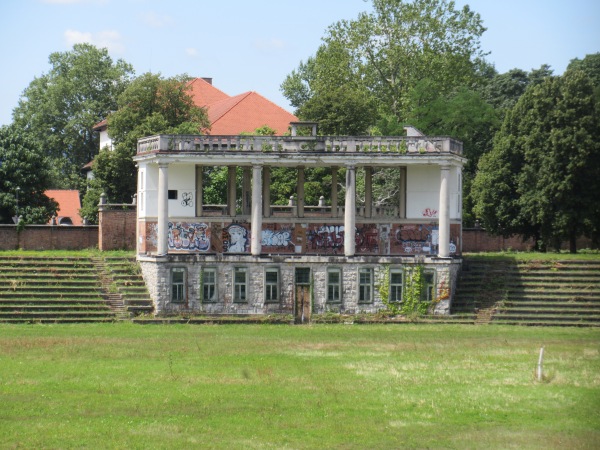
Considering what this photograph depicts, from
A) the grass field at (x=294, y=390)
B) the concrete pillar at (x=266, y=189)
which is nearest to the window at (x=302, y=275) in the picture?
the concrete pillar at (x=266, y=189)

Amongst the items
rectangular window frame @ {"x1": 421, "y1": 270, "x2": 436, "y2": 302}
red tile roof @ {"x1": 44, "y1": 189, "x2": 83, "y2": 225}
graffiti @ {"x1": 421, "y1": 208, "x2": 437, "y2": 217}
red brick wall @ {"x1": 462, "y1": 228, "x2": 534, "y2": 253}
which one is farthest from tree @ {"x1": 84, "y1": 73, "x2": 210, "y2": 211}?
rectangular window frame @ {"x1": 421, "y1": 270, "x2": 436, "y2": 302}

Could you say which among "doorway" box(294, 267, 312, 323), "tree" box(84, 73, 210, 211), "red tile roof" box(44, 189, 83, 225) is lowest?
"doorway" box(294, 267, 312, 323)

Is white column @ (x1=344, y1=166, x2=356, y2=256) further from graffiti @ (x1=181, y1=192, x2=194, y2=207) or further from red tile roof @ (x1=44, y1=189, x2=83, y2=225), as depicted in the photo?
red tile roof @ (x1=44, y1=189, x2=83, y2=225)

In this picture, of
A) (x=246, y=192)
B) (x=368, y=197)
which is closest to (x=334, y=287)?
(x=368, y=197)

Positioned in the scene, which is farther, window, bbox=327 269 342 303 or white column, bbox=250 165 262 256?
white column, bbox=250 165 262 256

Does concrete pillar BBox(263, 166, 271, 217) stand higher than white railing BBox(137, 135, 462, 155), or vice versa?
white railing BBox(137, 135, 462, 155)

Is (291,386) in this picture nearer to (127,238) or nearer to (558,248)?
(127,238)

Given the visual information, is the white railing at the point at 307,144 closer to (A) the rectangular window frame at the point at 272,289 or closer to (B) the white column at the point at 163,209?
(B) the white column at the point at 163,209

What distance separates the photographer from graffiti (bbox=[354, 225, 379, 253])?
184ft

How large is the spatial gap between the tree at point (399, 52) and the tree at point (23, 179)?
23472 mm

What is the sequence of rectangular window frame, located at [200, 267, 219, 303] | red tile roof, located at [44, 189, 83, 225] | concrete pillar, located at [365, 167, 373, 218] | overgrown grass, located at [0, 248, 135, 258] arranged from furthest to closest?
red tile roof, located at [44, 189, 83, 225], concrete pillar, located at [365, 167, 373, 218], overgrown grass, located at [0, 248, 135, 258], rectangular window frame, located at [200, 267, 219, 303]

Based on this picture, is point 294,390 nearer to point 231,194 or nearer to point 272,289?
point 272,289

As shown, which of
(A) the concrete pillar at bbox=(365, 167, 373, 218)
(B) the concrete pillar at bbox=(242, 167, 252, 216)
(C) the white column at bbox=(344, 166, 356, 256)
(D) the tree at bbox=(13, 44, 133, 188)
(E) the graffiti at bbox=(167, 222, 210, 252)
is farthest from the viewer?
(D) the tree at bbox=(13, 44, 133, 188)

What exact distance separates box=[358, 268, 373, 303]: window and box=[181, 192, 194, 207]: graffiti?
340 inches
